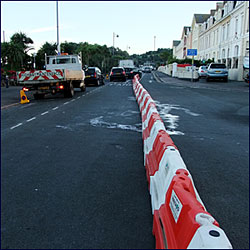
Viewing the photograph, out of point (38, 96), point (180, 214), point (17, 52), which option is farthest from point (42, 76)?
point (17, 52)

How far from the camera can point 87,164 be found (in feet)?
18.4

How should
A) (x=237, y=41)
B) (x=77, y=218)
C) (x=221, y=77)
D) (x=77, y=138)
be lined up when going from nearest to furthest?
(x=77, y=218) < (x=77, y=138) < (x=221, y=77) < (x=237, y=41)

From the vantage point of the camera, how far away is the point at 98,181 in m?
4.79

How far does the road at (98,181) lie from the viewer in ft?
10.9

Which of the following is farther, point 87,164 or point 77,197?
point 87,164

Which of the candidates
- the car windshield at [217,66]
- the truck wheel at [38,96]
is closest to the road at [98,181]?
the truck wheel at [38,96]

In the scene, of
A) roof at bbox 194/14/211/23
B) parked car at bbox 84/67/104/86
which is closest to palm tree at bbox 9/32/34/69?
parked car at bbox 84/67/104/86

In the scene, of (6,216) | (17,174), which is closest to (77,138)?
(17,174)

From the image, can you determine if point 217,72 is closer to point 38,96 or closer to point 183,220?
point 38,96

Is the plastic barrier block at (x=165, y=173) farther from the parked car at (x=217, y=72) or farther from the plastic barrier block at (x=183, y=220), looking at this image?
the parked car at (x=217, y=72)

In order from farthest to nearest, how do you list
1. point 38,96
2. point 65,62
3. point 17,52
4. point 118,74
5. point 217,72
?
point 17,52 < point 118,74 < point 217,72 < point 65,62 < point 38,96

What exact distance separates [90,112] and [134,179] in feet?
24.5

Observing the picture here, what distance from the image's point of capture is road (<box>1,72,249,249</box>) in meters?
3.33

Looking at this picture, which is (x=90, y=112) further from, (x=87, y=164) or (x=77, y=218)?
(x=77, y=218)
